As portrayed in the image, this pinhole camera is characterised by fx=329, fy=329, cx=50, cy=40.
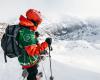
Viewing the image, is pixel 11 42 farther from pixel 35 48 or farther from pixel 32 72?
pixel 32 72

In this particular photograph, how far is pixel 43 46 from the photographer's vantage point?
7332 millimetres

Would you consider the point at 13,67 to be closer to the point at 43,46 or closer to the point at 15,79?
the point at 15,79

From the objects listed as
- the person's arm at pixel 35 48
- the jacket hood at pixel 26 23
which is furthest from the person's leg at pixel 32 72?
the jacket hood at pixel 26 23

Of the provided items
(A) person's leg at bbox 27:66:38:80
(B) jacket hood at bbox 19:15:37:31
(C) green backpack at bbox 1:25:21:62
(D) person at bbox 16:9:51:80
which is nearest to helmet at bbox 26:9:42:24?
(D) person at bbox 16:9:51:80

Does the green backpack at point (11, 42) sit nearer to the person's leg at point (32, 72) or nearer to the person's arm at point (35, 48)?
the person's arm at point (35, 48)

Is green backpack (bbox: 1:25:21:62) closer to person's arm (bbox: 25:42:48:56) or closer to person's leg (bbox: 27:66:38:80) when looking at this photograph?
person's arm (bbox: 25:42:48:56)

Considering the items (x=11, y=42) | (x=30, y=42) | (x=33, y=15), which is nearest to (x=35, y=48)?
(x=30, y=42)

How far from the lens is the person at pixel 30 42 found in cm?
726

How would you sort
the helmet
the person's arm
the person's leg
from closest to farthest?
the person's arm → the helmet → the person's leg

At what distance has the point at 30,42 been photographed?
7262 millimetres

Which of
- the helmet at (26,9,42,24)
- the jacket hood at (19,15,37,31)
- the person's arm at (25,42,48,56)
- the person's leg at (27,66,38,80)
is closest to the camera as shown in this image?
the person's arm at (25,42,48,56)

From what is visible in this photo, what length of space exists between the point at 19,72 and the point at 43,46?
17.1 ft

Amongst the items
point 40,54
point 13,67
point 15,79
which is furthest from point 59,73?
point 40,54

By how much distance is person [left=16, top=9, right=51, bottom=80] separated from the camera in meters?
7.26
